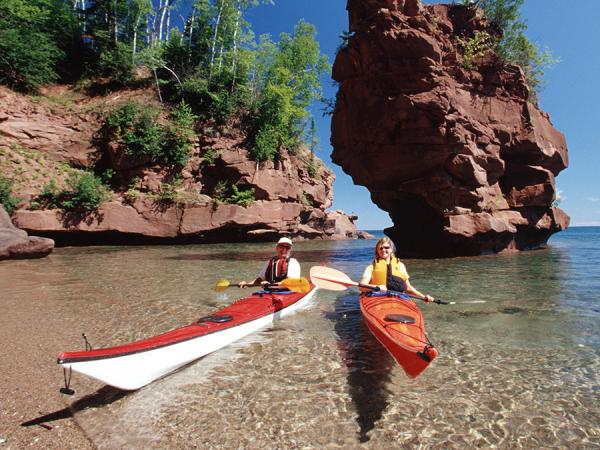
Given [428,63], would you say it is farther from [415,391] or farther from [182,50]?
[182,50]

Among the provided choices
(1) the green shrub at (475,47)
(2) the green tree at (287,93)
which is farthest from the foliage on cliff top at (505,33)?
(2) the green tree at (287,93)

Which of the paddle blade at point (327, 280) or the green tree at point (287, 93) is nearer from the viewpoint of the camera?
the paddle blade at point (327, 280)

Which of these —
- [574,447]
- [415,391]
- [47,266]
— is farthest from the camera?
[47,266]

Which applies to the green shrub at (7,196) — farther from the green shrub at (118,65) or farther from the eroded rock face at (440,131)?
the eroded rock face at (440,131)

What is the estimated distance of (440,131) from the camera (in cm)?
1539

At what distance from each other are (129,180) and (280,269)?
20.4m

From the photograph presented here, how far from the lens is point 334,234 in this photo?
39844 millimetres

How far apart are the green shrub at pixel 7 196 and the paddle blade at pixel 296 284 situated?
61.1 ft

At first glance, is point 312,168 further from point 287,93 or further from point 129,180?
point 129,180

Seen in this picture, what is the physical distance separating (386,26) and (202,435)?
1710 centimetres

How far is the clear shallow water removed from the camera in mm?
2982

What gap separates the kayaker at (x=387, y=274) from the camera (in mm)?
6008

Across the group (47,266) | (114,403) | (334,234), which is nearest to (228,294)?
(114,403)

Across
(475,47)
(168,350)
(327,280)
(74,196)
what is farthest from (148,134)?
(168,350)
